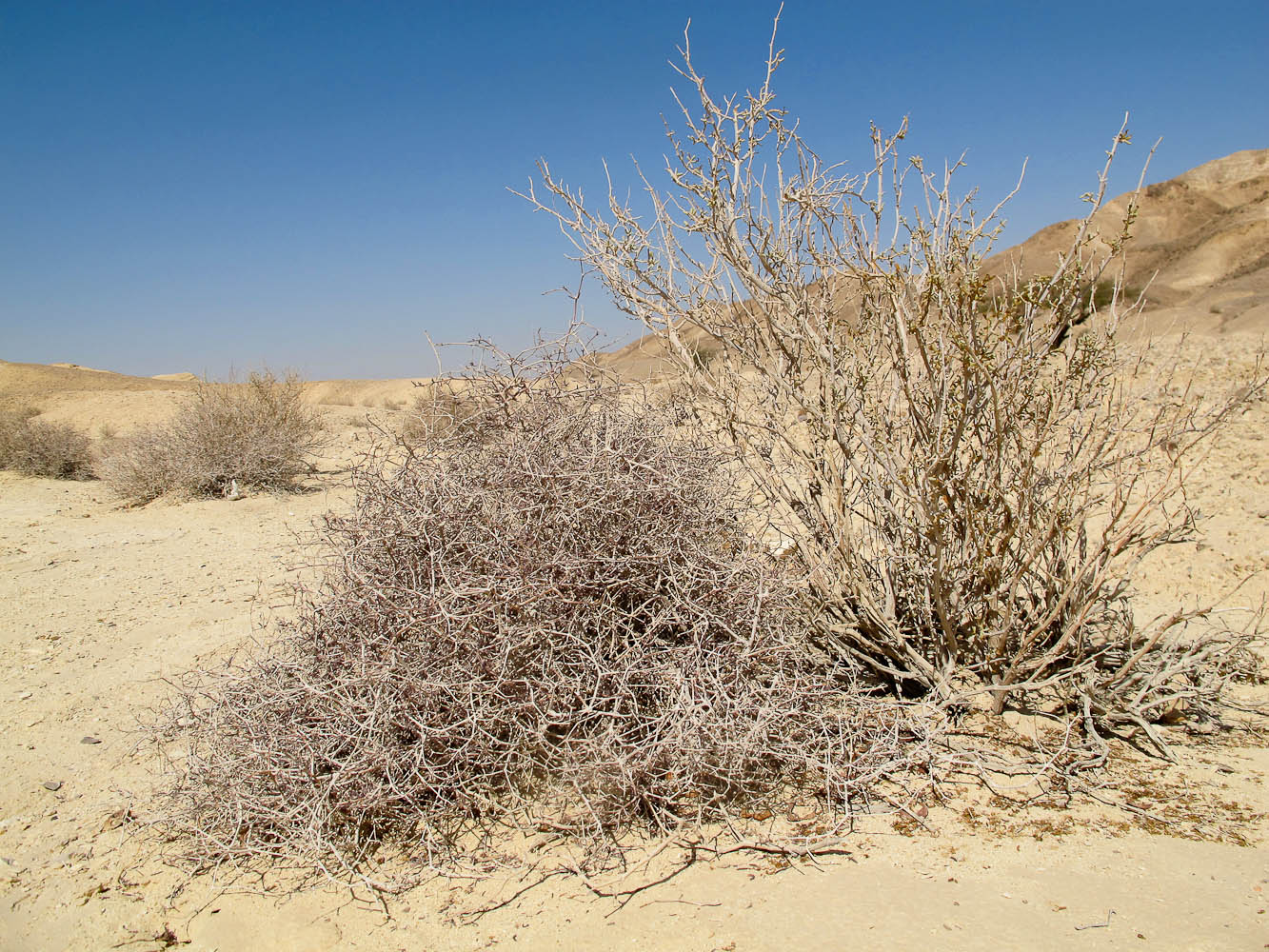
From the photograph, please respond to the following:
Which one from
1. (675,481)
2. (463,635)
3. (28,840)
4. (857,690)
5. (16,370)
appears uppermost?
(16,370)

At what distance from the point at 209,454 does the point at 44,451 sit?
12.8ft

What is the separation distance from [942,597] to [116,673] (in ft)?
13.9

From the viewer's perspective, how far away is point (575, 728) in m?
2.77

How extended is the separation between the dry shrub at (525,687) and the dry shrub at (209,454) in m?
7.18

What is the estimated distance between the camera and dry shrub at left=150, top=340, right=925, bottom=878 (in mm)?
2691

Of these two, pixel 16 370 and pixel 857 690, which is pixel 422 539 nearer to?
pixel 857 690

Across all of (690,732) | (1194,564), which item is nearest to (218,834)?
(690,732)

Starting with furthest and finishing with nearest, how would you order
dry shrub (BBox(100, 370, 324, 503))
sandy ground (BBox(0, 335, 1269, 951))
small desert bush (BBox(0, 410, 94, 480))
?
small desert bush (BBox(0, 410, 94, 480)) → dry shrub (BBox(100, 370, 324, 503)) → sandy ground (BBox(0, 335, 1269, 951))

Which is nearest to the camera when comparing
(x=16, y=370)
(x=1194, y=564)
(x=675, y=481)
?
(x=675, y=481)

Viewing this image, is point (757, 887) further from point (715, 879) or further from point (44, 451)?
point (44, 451)

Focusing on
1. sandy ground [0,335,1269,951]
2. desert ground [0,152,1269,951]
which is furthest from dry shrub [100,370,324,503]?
sandy ground [0,335,1269,951]

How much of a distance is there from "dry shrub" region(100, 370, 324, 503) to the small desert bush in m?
1.30

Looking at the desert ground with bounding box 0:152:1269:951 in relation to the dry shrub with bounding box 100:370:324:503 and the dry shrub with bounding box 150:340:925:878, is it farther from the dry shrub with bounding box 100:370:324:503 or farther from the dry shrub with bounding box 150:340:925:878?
the dry shrub with bounding box 100:370:324:503

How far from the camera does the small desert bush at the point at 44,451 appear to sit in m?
11.5
